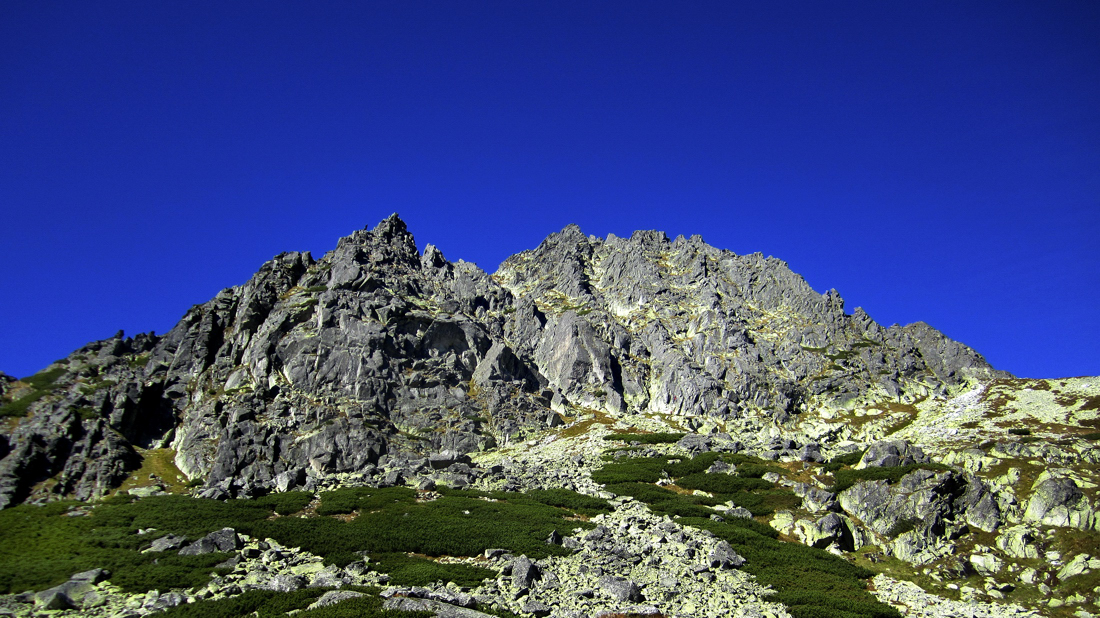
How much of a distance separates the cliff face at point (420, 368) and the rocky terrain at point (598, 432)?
39 centimetres

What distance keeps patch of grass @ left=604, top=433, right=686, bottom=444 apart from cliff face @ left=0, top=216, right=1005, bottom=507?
10.4 metres

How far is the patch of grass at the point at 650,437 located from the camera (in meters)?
77.8

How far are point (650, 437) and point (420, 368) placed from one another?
36.9m

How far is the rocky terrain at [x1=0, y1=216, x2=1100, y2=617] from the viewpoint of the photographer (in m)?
36.7

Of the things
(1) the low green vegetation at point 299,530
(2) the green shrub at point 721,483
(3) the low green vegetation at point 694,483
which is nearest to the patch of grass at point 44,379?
(1) the low green vegetation at point 299,530

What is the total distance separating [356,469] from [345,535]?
2935 cm

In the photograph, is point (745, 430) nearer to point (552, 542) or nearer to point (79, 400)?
point (552, 542)

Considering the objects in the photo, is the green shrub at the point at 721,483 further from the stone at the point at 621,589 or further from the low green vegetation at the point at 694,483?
the stone at the point at 621,589

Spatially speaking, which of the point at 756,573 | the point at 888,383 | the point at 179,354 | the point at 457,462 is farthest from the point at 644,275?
the point at 756,573

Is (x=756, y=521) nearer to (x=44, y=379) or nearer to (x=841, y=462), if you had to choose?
(x=841, y=462)

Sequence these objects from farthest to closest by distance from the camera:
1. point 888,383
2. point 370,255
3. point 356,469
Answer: point 370,255, point 888,383, point 356,469

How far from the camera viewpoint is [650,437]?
78.7 metres

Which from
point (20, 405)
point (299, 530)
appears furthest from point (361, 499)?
point (20, 405)

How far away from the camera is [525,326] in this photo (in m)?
118
